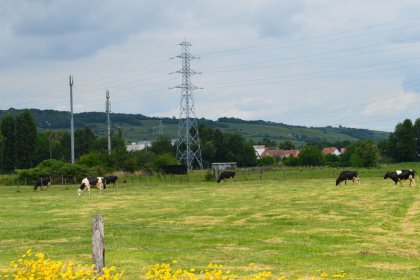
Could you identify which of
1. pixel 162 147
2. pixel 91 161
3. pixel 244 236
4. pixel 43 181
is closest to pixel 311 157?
pixel 162 147

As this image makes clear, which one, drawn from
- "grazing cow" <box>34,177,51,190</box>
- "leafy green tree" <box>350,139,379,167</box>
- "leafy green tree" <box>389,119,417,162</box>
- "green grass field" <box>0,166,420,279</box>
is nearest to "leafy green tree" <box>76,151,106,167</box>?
"grazing cow" <box>34,177,51,190</box>

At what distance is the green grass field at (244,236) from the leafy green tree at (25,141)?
237 feet

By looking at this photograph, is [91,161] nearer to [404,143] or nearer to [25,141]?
[25,141]

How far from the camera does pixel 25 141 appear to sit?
95938 mm

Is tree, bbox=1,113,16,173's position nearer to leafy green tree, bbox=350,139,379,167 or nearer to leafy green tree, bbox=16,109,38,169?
leafy green tree, bbox=16,109,38,169

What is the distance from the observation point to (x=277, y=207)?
25328 millimetres

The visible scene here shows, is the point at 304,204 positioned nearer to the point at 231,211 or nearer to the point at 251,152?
the point at 231,211

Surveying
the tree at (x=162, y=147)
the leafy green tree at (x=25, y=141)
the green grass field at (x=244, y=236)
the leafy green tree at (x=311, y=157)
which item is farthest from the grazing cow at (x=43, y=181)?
the tree at (x=162, y=147)

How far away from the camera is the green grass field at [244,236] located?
11953 millimetres

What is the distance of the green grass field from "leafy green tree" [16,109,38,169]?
2842 inches

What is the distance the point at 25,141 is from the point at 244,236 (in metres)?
87.8

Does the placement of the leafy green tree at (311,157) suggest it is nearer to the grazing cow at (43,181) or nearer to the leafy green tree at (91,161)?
the leafy green tree at (91,161)

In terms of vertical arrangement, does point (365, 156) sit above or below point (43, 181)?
above

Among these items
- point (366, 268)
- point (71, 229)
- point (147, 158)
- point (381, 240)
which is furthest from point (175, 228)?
point (147, 158)
